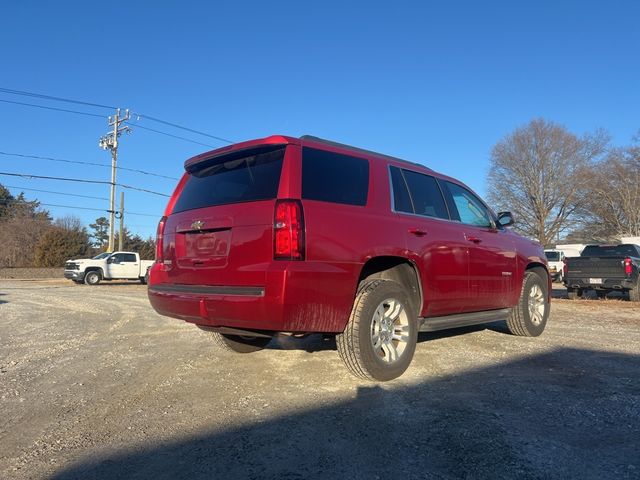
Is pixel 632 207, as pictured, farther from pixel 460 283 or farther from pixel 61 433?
pixel 61 433

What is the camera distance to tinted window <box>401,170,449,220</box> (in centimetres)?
492

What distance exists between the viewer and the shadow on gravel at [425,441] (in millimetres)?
2555

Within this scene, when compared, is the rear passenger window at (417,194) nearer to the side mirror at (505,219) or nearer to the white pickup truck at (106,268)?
the side mirror at (505,219)

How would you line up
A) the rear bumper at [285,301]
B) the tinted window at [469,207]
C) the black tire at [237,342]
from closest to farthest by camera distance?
1. the rear bumper at [285,301]
2. the black tire at [237,342]
3. the tinted window at [469,207]

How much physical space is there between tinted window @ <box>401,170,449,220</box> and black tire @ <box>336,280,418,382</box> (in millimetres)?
995

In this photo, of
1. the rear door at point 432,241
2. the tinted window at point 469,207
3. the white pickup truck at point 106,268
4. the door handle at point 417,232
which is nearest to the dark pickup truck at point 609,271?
the tinted window at point 469,207

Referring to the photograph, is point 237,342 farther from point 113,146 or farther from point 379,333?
point 113,146

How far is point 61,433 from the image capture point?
10.4 feet

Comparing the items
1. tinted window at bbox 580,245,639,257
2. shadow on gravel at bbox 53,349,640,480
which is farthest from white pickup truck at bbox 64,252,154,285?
shadow on gravel at bbox 53,349,640,480

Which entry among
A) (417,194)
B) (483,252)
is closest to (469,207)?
(483,252)

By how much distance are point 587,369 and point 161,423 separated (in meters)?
3.93

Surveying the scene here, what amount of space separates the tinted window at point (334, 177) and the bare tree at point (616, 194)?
44380 millimetres

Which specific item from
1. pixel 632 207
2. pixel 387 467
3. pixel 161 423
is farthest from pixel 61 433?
pixel 632 207

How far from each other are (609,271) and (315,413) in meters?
12.4
